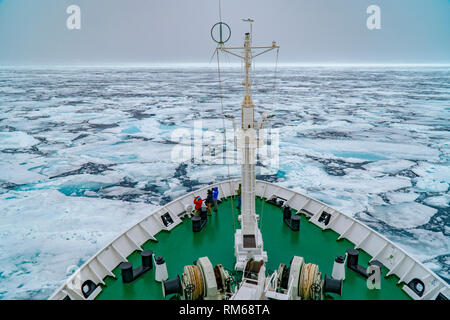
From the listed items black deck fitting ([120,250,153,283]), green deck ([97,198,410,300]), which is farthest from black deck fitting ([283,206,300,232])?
black deck fitting ([120,250,153,283])

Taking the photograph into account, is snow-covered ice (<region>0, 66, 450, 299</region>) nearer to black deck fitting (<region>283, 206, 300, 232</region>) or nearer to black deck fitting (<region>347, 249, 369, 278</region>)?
black deck fitting (<region>347, 249, 369, 278</region>)

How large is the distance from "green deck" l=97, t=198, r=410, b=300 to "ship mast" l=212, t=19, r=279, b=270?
555mm

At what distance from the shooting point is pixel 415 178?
12273 mm

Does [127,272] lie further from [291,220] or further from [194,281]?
[291,220]

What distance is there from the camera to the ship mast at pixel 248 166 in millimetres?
4750

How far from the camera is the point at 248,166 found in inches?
194

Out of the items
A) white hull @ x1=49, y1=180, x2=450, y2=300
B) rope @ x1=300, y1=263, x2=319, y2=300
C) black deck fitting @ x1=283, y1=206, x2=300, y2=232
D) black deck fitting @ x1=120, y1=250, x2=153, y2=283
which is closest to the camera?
rope @ x1=300, y1=263, x2=319, y2=300

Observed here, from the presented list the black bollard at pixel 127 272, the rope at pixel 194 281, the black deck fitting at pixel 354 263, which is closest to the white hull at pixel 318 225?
the black bollard at pixel 127 272

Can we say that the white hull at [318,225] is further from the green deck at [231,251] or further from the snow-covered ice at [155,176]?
the snow-covered ice at [155,176]

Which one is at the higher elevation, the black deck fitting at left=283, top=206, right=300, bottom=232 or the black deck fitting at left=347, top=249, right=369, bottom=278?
the black deck fitting at left=283, top=206, right=300, bottom=232

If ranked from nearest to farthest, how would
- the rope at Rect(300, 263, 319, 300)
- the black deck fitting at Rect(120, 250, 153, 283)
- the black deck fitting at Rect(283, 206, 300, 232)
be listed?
1. the rope at Rect(300, 263, 319, 300)
2. the black deck fitting at Rect(120, 250, 153, 283)
3. the black deck fitting at Rect(283, 206, 300, 232)

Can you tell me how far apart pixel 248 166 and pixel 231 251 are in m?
2.05

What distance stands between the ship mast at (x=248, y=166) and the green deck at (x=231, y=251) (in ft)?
1.82

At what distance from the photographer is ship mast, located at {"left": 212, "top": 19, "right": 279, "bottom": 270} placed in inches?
187
